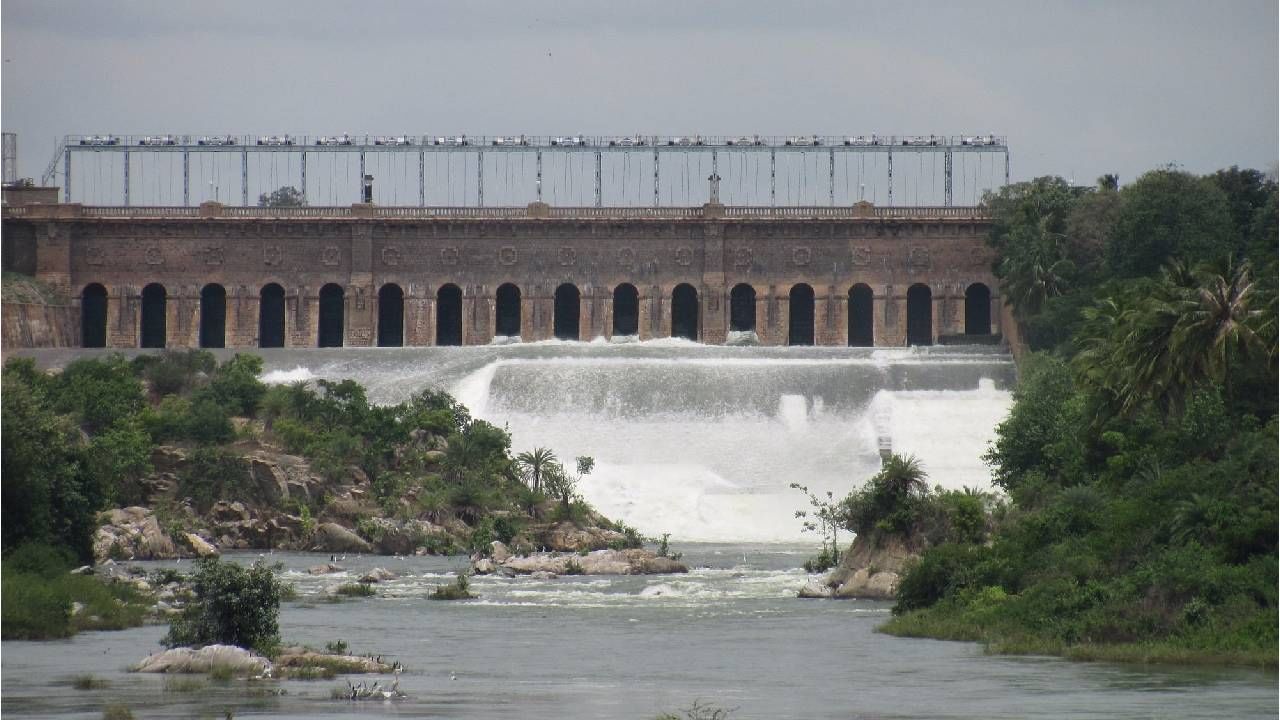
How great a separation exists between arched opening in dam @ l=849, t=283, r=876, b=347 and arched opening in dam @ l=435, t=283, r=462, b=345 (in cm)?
1646

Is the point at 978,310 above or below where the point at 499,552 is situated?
above

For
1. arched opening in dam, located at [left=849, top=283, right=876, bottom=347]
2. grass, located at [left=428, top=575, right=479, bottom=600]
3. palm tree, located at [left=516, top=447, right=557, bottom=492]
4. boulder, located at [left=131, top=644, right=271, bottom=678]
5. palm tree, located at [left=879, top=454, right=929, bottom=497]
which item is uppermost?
arched opening in dam, located at [left=849, top=283, right=876, bottom=347]

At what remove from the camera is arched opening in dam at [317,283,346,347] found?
10950 cm

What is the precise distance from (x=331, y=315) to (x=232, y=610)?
6996cm

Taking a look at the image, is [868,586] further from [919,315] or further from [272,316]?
[272,316]

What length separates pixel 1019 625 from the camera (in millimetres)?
44406

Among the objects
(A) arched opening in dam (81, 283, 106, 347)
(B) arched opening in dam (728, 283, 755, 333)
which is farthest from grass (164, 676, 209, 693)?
(A) arched opening in dam (81, 283, 106, 347)

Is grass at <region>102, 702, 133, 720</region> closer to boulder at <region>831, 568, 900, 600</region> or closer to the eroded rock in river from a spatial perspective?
boulder at <region>831, 568, 900, 600</region>

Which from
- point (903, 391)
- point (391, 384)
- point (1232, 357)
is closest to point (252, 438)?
point (391, 384)

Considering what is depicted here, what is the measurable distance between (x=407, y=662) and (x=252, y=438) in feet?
125

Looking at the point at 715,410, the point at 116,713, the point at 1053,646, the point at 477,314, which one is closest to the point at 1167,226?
the point at 715,410

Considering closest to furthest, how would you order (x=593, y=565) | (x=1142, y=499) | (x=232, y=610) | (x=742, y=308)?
(x=232, y=610) < (x=1142, y=499) < (x=593, y=565) < (x=742, y=308)

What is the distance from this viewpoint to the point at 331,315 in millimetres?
109938

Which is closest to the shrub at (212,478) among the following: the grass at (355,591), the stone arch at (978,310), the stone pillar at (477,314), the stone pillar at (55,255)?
the grass at (355,591)
